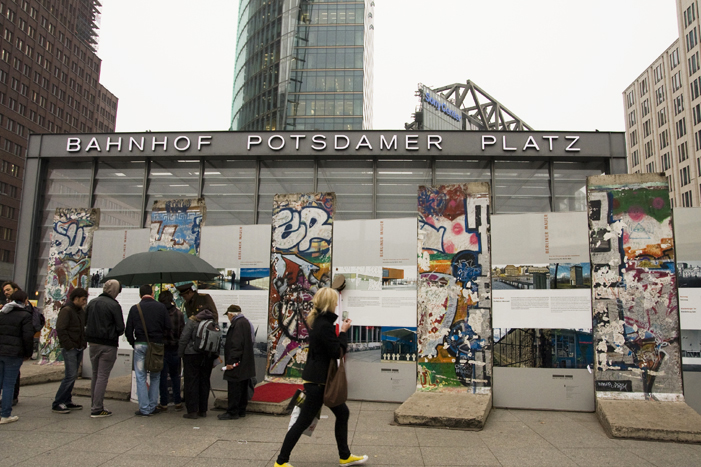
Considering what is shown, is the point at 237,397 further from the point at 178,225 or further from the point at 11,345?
the point at 178,225

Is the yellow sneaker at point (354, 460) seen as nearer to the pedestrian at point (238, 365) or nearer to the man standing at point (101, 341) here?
the pedestrian at point (238, 365)

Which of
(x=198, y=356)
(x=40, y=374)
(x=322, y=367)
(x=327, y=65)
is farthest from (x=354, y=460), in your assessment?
(x=327, y=65)

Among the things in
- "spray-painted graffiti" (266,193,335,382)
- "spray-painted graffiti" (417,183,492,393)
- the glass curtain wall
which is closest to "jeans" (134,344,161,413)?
"spray-painted graffiti" (266,193,335,382)


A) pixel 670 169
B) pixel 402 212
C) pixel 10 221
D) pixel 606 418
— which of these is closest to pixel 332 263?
pixel 606 418

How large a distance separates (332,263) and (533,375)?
3.54 metres

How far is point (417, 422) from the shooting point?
6.04m

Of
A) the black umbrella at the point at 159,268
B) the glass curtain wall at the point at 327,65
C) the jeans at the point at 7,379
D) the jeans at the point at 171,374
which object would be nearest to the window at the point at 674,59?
the glass curtain wall at the point at 327,65

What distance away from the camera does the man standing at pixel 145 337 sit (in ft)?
21.0

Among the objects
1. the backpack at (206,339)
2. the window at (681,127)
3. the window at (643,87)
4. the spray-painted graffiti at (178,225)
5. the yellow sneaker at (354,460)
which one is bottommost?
the yellow sneaker at (354,460)

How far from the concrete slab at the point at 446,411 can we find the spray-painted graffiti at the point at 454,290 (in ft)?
1.67

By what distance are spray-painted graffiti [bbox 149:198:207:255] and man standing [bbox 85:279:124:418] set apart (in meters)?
2.78

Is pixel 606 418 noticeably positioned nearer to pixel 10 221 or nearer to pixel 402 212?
pixel 402 212

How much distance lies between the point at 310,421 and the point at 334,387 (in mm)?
362

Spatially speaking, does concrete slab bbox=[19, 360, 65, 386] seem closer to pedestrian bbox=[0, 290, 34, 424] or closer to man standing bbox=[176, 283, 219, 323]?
pedestrian bbox=[0, 290, 34, 424]
